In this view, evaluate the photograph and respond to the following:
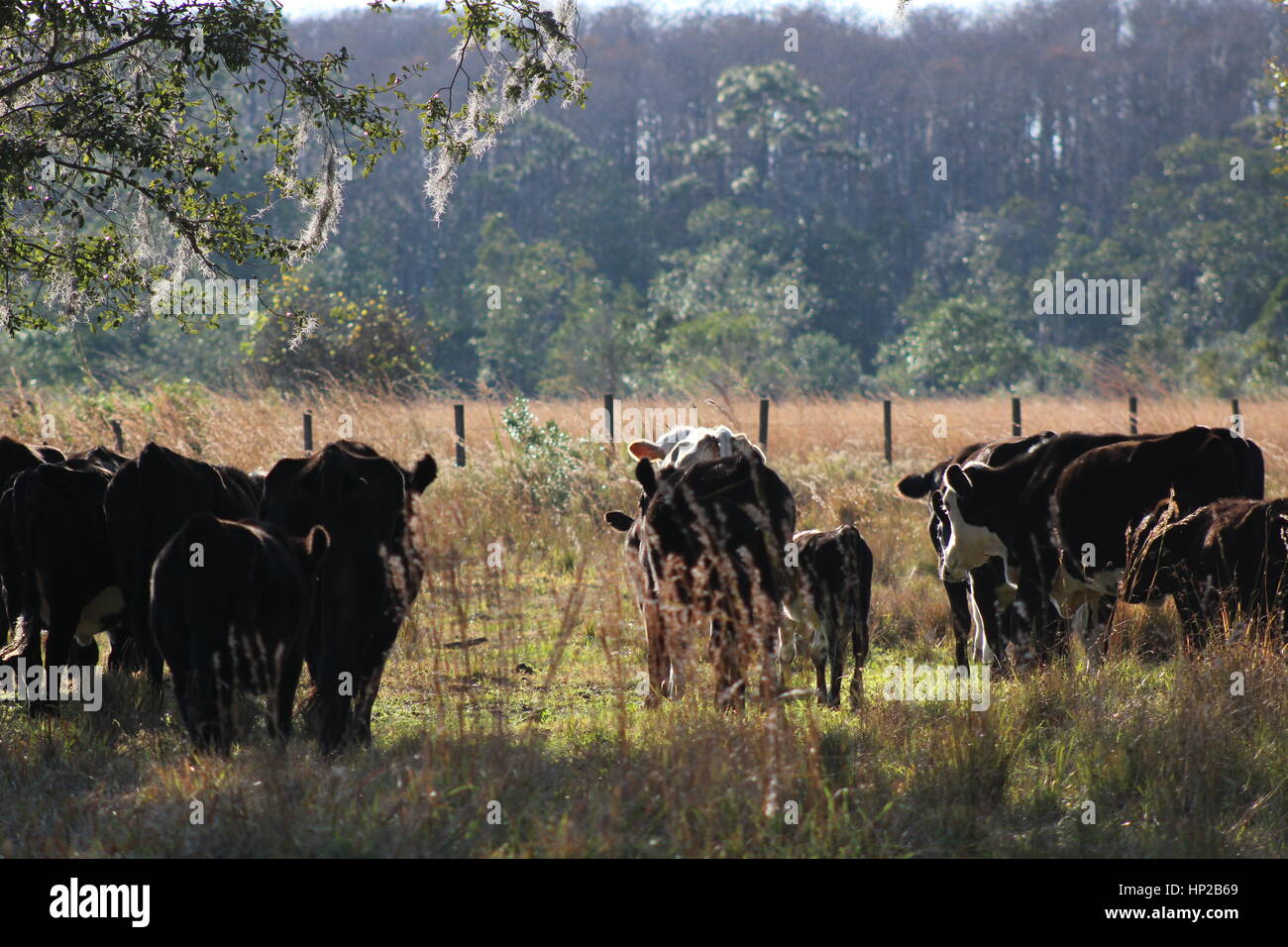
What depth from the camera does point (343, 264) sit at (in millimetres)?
60844

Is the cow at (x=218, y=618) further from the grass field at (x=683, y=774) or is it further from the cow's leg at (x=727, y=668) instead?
the cow's leg at (x=727, y=668)

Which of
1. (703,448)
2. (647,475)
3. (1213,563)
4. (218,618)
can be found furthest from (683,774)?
(703,448)

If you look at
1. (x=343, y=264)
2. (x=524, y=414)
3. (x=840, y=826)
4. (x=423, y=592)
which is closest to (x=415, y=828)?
(x=840, y=826)

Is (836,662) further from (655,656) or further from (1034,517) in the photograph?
(1034,517)

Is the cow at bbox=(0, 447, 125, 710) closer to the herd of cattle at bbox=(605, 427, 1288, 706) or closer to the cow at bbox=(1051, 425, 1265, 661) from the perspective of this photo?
the herd of cattle at bbox=(605, 427, 1288, 706)

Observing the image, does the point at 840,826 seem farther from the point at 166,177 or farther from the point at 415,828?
the point at 166,177

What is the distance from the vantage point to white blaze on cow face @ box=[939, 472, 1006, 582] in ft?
25.7

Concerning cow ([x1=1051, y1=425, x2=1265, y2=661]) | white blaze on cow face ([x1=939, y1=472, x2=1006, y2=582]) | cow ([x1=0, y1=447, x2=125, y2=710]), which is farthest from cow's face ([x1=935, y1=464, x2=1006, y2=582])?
cow ([x1=0, y1=447, x2=125, y2=710])

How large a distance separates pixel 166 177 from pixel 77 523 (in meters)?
2.43

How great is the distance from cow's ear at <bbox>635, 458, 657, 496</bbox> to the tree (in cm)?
262

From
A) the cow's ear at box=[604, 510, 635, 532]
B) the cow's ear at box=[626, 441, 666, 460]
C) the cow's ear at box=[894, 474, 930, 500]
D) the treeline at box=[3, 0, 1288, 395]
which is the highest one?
the treeline at box=[3, 0, 1288, 395]

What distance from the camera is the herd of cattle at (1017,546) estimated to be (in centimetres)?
694

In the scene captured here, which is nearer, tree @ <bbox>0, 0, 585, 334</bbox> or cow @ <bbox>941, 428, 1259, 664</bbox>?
cow @ <bbox>941, 428, 1259, 664</bbox>

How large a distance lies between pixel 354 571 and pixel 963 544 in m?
3.49
